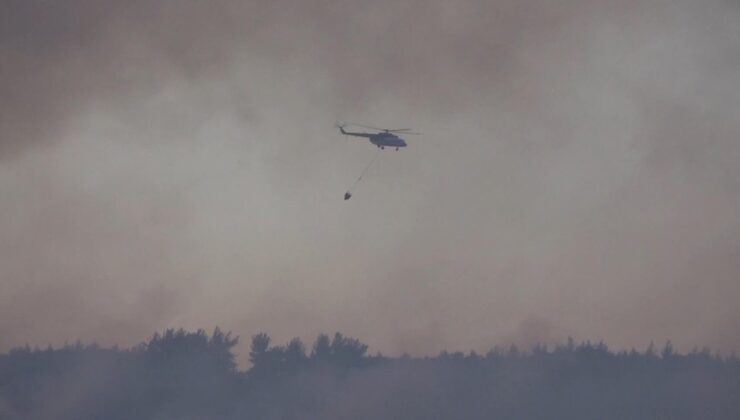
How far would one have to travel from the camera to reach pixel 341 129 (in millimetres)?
140250

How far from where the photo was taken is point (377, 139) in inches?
Result: 5448

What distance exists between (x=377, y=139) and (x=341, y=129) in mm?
5213
